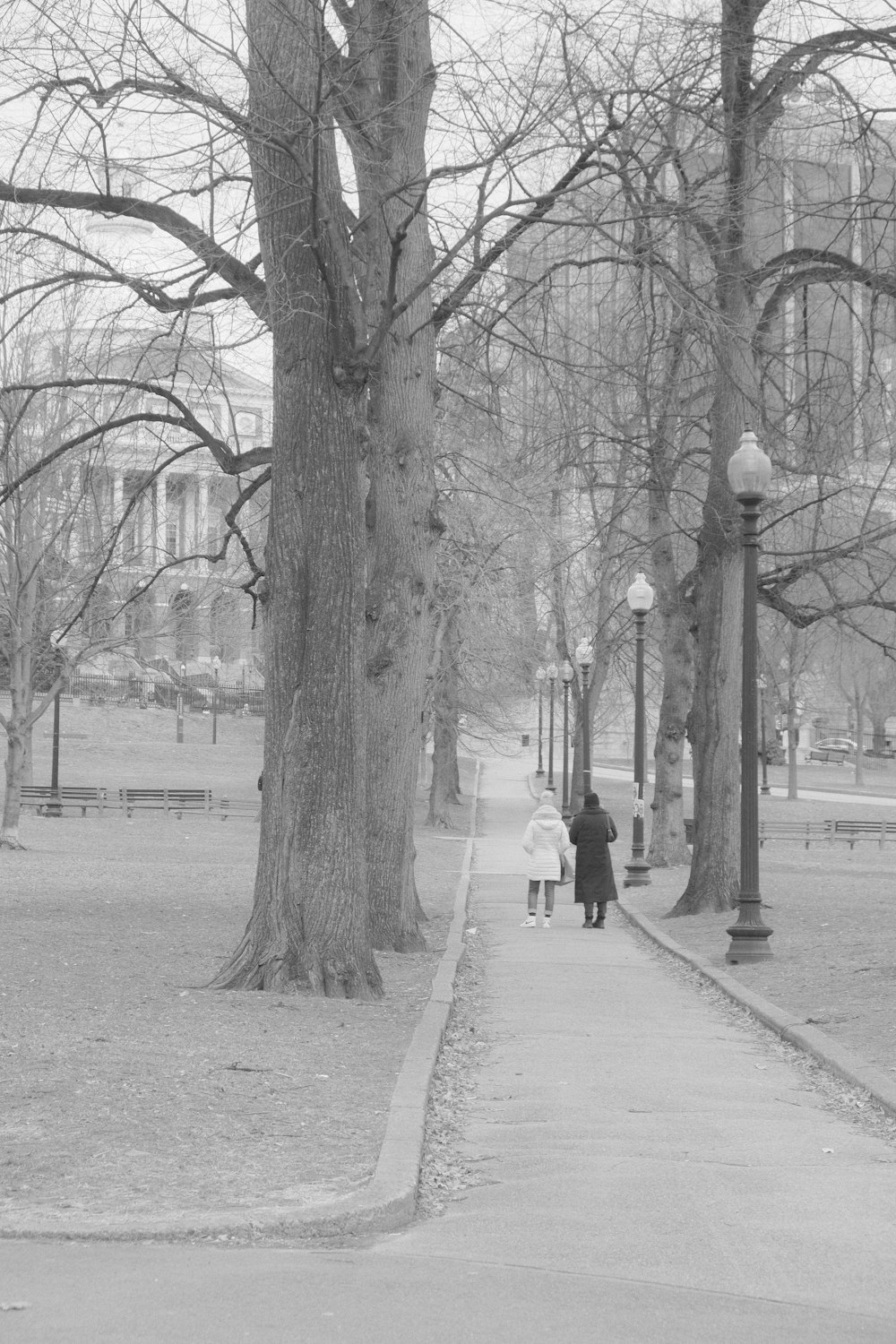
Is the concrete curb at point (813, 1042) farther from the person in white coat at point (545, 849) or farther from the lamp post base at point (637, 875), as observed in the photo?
the lamp post base at point (637, 875)

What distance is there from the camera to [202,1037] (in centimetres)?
927

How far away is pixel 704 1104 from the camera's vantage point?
8328 mm

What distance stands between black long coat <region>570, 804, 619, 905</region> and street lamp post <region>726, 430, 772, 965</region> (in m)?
4.44

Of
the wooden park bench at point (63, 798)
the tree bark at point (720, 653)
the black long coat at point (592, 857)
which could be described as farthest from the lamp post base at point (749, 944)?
the wooden park bench at point (63, 798)

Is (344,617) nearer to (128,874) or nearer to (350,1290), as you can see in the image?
(350,1290)

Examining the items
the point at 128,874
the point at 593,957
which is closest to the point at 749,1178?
the point at 593,957

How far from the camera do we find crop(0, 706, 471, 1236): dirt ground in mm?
6102

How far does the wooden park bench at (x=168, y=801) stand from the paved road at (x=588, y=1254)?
37.1m

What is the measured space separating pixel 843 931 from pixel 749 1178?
10.6 metres

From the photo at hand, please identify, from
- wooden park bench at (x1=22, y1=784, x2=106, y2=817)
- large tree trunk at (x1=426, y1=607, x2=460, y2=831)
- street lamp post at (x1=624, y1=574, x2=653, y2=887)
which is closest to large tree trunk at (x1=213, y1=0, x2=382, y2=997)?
street lamp post at (x1=624, y1=574, x2=653, y2=887)

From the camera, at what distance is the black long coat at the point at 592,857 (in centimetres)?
1973

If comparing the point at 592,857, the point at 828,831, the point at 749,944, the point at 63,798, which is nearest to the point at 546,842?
the point at 592,857

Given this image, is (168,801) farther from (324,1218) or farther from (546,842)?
(324,1218)

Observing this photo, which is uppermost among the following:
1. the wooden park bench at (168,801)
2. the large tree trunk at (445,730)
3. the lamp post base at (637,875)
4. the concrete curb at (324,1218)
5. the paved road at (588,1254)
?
the large tree trunk at (445,730)
